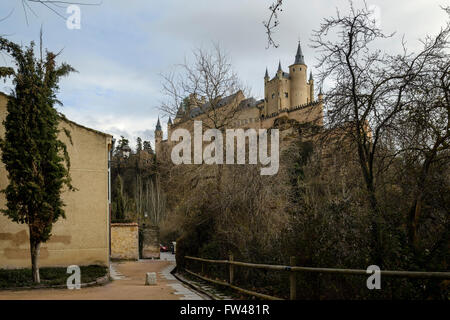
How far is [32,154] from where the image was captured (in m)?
11.6

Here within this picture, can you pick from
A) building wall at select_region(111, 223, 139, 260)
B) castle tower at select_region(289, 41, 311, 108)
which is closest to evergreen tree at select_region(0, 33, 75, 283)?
building wall at select_region(111, 223, 139, 260)

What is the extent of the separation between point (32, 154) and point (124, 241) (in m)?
15.2

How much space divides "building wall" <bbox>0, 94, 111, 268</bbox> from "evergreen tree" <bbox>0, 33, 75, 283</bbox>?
197cm

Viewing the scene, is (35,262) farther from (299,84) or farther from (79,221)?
(299,84)

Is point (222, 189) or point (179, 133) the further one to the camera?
point (179, 133)

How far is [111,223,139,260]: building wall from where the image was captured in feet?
83.8

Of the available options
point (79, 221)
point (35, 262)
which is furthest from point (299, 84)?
point (35, 262)

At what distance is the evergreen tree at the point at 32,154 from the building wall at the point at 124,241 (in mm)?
13940

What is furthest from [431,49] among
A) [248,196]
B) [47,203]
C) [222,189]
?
[47,203]

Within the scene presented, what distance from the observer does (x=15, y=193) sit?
37.3 feet

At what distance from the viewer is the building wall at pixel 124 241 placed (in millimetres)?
25547

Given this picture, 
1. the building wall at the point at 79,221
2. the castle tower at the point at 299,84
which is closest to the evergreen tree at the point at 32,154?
the building wall at the point at 79,221
